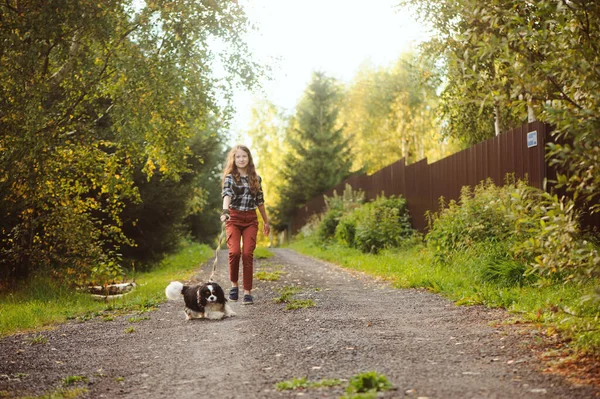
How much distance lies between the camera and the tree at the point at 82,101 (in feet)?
33.3

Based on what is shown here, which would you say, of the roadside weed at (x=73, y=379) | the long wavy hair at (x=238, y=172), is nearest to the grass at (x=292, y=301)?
the long wavy hair at (x=238, y=172)

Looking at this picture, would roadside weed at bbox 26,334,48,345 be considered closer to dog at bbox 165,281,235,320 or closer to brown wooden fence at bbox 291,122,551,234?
dog at bbox 165,281,235,320

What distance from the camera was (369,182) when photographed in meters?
23.8

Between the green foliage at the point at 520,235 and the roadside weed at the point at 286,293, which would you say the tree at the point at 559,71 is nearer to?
the green foliage at the point at 520,235

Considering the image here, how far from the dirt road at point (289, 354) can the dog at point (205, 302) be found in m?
0.15

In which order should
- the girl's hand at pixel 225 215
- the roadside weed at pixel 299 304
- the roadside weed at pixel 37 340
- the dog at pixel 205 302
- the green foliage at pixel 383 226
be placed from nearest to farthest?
the roadside weed at pixel 37 340, the dog at pixel 205 302, the roadside weed at pixel 299 304, the girl's hand at pixel 225 215, the green foliage at pixel 383 226

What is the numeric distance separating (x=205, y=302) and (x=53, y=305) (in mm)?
3756

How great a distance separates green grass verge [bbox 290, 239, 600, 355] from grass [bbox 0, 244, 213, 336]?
14.5ft

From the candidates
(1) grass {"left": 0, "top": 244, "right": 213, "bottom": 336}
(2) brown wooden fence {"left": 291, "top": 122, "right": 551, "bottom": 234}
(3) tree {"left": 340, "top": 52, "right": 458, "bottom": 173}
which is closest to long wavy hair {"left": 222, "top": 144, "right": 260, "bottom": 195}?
(1) grass {"left": 0, "top": 244, "right": 213, "bottom": 336}

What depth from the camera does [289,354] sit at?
18.5ft

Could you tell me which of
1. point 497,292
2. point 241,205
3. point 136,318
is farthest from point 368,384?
point 136,318

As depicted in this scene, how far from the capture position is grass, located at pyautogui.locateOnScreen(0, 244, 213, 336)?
8.70 m

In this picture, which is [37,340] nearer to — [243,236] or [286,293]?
[243,236]

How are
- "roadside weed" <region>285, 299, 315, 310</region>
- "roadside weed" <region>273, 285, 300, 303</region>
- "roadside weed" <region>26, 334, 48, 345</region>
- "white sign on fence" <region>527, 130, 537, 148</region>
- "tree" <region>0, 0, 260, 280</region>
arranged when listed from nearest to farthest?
1. "roadside weed" <region>26, 334, 48, 345</region>
2. "roadside weed" <region>285, 299, 315, 310</region>
3. "roadside weed" <region>273, 285, 300, 303</region>
4. "tree" <region>0, 0, 260, 280</region>
5. "white sign on fence" <region>527, 130, 537, 148</region>
